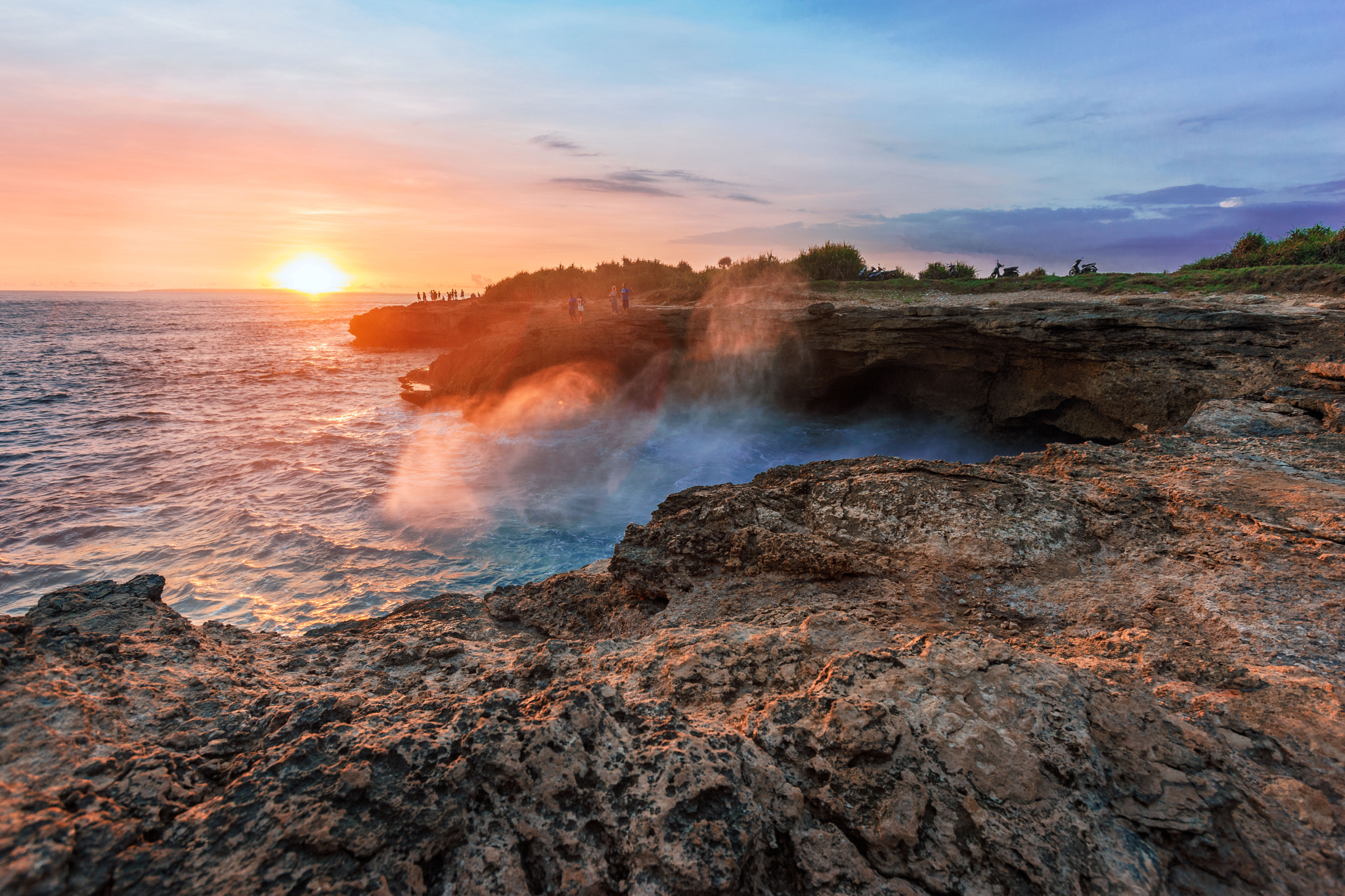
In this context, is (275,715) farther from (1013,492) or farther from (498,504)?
(498,504)

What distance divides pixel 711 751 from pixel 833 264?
1025 inches

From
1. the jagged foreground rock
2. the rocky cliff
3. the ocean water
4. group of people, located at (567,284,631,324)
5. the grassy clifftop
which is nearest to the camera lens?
the jagged foreground rock

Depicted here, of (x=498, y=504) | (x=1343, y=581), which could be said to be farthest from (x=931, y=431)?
(x=1343, y=581)

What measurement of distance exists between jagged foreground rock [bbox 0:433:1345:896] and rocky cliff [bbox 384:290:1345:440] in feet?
23.3

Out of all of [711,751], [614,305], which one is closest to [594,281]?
[614,305]

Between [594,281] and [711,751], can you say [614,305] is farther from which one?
[711,751]

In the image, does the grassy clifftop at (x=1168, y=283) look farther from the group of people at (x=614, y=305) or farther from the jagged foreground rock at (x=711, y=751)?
the jagged foreground rock at (x=711, y=751)

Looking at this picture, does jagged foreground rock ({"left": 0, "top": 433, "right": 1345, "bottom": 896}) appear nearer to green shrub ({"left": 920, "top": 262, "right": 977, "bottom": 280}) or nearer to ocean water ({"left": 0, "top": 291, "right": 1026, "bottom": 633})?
ocean water ({"left": 0, "top": 291, "right": 1026, "bottom": 633})

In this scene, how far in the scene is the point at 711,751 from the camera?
2.08 metres

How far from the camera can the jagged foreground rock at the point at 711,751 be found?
1723mm

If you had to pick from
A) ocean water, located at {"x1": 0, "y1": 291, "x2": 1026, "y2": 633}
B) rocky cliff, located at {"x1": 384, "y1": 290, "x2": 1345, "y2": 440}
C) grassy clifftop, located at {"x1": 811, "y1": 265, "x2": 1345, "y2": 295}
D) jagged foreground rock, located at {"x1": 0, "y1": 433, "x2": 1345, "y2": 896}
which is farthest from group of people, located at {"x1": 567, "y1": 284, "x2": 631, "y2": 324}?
jagged foreground rock, located at {"x1": 0, "y1": 433, "x2": 1345, "y2": 896}

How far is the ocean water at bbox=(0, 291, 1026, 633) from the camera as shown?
9.29m

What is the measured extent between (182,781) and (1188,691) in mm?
4060

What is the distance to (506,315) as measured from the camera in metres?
30.3
